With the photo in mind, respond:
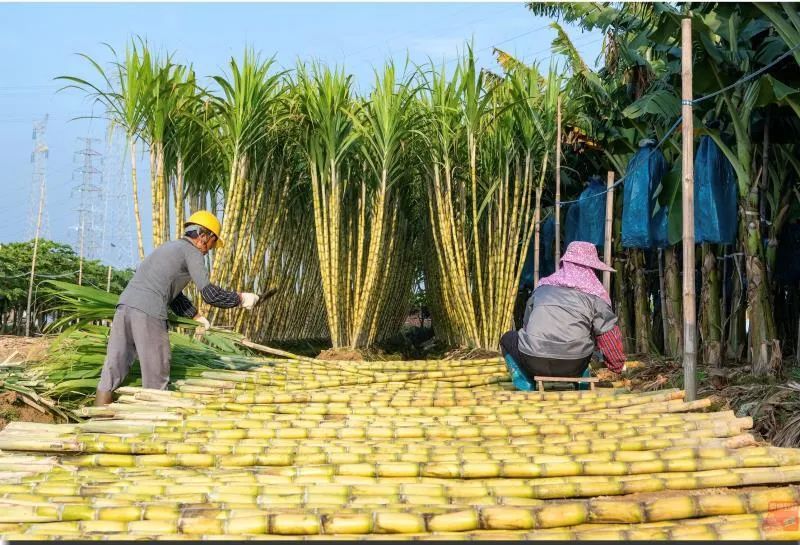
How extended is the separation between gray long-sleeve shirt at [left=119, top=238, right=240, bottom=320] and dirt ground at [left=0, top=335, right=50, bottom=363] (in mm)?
1024

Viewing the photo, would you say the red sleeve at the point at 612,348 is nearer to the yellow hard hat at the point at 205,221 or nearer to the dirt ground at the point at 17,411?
the yellow hard hat at the point at 205,221

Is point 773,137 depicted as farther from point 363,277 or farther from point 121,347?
point 121,347

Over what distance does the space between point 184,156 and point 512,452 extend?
5.13 meters

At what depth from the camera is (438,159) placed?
8164 mm

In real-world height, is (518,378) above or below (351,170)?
below

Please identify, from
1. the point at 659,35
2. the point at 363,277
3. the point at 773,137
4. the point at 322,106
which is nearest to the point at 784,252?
A: the point at 773,137

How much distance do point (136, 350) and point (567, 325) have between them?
2.39 m

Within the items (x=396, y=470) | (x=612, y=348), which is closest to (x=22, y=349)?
(x=612, y=348)

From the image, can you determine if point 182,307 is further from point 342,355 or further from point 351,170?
point 351,170

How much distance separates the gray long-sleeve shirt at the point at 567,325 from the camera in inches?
183

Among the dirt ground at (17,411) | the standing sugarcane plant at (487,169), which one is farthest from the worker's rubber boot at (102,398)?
the standing sugarcane plant at (487,169)

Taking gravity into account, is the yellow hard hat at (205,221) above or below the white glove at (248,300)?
above

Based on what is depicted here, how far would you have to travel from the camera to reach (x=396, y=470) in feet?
9.28

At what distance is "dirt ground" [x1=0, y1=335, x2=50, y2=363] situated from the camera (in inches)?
214
